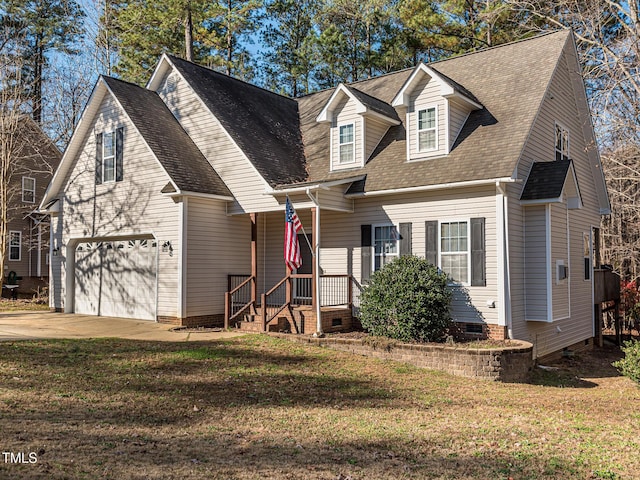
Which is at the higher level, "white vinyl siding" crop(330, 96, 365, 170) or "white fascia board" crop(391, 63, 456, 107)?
"white fascia board" crop(391, 63, 456, 107)

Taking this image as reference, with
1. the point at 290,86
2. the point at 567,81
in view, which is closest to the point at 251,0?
the point at 290,86

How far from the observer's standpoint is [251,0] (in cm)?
3025

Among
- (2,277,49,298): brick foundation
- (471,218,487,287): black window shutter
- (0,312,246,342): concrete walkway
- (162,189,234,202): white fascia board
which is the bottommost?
(0,312,246,342): concrete walkway

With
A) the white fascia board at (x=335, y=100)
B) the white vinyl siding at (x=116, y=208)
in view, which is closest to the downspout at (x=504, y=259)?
the white fascia board at (x=335, y=100)

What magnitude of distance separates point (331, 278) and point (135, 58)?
19.8 meters

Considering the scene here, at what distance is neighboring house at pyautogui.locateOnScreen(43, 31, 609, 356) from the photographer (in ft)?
42.7

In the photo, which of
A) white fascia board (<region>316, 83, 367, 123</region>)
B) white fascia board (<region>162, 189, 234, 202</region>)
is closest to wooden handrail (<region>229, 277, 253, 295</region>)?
white fascia board (<region>162, 189, 234, 202</region>)

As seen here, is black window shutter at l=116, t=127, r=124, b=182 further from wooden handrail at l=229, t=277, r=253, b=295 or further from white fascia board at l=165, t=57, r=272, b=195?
wooden handrail at l=229, t=277, r=253, b=295

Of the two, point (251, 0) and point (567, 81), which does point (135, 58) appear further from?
point (567, 81)

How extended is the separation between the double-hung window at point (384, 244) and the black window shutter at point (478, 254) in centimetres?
213

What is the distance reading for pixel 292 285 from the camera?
14.8 m

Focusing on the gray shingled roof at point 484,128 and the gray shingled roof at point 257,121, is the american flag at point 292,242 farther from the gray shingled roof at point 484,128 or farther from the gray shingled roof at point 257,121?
the gray shingled roof at point 484,128

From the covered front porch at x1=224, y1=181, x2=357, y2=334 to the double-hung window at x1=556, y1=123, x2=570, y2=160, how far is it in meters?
6.31

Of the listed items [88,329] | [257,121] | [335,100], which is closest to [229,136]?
[257,121]
